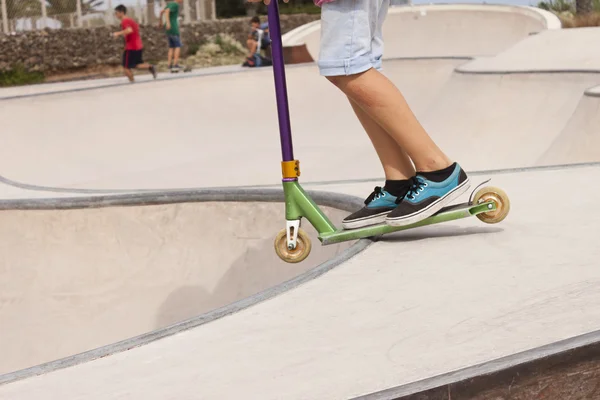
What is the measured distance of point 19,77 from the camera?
78.1ft

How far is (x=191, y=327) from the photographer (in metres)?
3.00

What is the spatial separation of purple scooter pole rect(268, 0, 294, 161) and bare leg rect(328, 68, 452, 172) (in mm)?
297

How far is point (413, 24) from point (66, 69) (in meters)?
11.1

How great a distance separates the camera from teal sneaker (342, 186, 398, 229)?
3990 mm

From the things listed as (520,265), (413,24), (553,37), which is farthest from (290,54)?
(520,265)

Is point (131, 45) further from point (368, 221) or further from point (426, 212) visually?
point (426, 212)

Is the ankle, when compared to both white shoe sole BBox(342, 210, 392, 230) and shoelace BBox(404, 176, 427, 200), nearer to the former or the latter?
shoelace BBox(404, 176, 427, 200)

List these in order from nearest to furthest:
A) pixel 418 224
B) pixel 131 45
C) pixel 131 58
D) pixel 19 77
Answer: pixel 418 224 < pixel 131 58 < pixel 131 45 < pixel 19 77

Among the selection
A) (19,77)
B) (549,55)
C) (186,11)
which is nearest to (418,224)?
(549,55)

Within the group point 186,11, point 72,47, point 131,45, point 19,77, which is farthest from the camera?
point 186,11

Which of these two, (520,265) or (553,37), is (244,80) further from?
(520,265)

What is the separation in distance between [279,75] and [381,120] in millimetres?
534

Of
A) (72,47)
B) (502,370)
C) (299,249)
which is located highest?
(502,370)

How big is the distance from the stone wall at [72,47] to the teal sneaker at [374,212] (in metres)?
21.5
